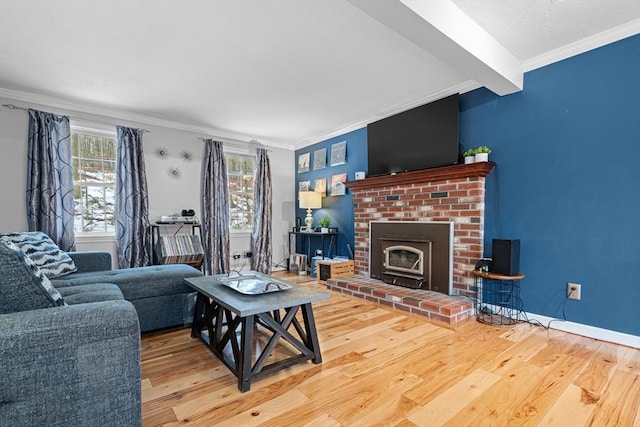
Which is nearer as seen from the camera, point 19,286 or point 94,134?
point 19,286

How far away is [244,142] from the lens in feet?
16.3

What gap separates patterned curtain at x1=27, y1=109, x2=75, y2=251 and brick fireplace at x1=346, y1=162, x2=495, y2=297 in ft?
11.4

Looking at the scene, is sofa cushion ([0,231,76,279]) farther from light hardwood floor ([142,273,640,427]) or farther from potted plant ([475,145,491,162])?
potted plant ([475,145,491,162])

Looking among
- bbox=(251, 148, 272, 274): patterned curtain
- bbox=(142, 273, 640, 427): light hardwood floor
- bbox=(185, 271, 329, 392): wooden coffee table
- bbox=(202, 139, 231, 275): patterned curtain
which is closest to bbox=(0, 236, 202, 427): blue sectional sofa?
bbox=(142, 273, 640, 427): light hardwood floor

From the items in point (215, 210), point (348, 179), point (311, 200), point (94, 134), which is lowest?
point (215, 210)

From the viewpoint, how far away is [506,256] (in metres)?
2.48

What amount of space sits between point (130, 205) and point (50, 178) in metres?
0.81

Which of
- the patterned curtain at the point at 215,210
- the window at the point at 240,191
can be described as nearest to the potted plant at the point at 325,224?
the window at the point at 240,191

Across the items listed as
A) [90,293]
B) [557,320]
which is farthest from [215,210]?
[557,320]

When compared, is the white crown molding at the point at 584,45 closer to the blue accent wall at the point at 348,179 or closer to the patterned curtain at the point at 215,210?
the blue accent wall at the point at 348,179

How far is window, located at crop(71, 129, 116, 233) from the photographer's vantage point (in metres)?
3.72

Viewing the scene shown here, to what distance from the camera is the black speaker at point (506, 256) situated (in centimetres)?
247

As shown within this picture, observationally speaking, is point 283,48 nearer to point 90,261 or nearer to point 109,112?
point 90,261

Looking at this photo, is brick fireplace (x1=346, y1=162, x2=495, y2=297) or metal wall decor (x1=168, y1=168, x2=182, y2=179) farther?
metal wall decor (x1=168, y1=168, x2=182, y2=179)
